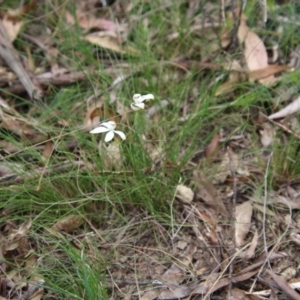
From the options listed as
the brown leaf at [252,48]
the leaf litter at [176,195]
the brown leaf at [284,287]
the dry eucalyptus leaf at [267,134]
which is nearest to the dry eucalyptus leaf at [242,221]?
the leaf litter at [176,195]

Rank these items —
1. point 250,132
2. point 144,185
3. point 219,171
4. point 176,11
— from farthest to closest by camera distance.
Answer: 1. point 176,11
2. point 250,132
3. point 219,171
4. point 144,185

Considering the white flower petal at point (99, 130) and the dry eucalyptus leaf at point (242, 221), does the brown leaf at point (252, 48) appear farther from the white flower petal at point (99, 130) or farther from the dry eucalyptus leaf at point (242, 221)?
the white flower petal at point (99, 130)

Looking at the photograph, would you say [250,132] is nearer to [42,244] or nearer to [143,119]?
[143,119]

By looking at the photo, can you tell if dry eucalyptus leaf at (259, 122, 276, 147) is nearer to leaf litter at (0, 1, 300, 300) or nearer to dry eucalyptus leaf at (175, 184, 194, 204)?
leaf litter at (0, 1, 300, 300)

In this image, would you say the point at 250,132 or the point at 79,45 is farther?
the point at 79,45

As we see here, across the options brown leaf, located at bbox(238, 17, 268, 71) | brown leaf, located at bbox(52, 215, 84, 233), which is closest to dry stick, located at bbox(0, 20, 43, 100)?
brown leaf, located at bbox(52, 215, 84, 233)

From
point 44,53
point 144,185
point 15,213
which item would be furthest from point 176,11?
point 15,213

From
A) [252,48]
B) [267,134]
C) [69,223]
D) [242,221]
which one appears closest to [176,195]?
[242,221]

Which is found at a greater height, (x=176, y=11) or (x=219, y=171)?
(x=176, y=11)
